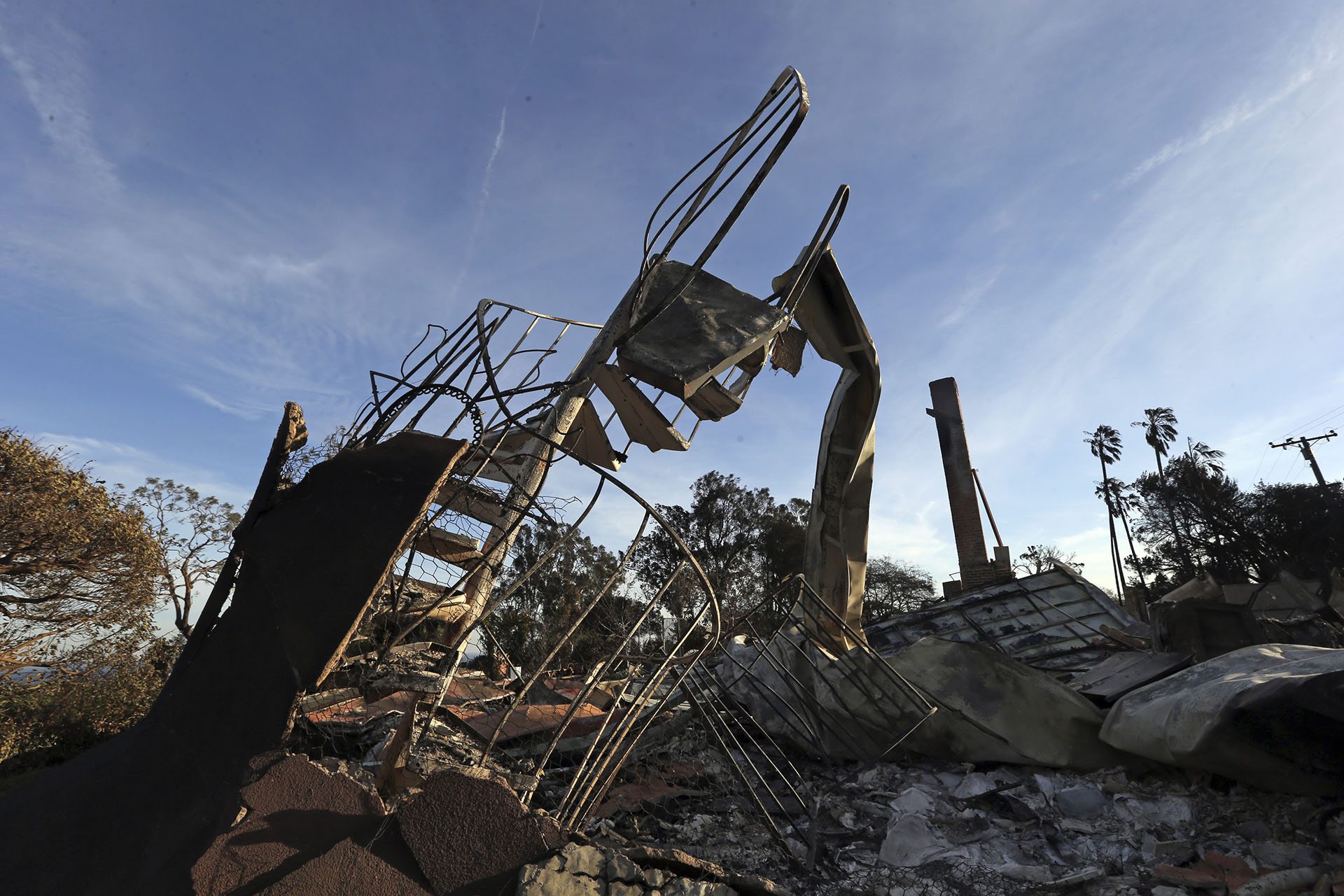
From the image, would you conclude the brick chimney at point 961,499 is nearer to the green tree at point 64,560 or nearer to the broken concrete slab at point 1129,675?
the broken concrete slab at point 1129,675

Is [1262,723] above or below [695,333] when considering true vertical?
below

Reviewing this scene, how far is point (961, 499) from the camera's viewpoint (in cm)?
1498

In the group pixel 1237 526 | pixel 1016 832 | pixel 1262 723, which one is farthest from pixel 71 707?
pixel 1237 526

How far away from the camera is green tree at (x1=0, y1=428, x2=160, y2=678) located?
26.7 ft

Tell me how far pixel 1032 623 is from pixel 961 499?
622 centimetres

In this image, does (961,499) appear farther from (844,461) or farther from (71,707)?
(71,707)

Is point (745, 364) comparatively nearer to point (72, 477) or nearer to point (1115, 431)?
point (72, 477)

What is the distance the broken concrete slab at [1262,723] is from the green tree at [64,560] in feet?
37.7

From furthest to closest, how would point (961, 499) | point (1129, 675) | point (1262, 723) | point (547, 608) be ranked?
point (961, 499) < point (547, 608) < point (1129, 675) < point (1262, 723)

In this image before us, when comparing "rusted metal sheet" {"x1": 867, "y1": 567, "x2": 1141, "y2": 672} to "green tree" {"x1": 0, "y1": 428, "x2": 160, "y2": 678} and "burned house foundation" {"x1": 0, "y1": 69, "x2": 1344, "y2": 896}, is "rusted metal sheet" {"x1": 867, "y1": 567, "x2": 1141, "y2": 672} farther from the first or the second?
"green tree" {"x1": 0, "y1": 428, "x2": 160, "y2": 678}

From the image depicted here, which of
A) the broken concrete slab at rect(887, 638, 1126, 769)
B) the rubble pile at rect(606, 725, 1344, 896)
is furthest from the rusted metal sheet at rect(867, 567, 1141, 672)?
the rubble pile at rect(606, 725, 1344, 896)

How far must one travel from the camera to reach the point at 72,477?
877 centimetres

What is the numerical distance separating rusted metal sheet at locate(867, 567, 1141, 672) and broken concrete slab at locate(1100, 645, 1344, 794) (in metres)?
3.56

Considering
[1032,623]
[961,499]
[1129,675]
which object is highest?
[961,499]
